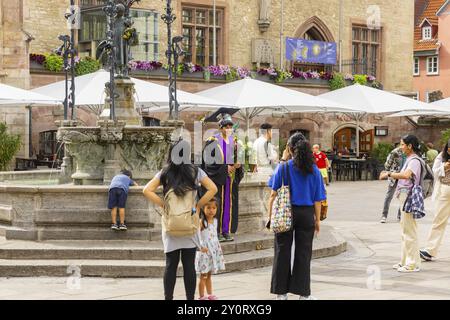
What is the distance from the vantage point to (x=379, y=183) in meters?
27.9

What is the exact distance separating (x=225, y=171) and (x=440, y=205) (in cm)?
291

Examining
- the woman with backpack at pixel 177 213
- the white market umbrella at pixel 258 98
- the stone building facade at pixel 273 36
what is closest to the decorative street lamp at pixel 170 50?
the woman with backpack at pixel 177 213

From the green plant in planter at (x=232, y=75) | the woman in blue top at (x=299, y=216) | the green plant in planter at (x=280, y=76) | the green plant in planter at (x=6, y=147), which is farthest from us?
the green plant in planter at (x=280, y=76)

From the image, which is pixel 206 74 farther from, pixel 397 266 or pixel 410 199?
pixel 410 199

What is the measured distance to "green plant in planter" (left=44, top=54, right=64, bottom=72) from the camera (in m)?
26.2

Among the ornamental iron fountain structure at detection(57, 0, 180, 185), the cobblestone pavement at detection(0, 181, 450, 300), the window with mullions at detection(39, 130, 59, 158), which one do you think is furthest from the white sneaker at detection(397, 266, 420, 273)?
the window with mullions at detection(39, 130, 59, 158)

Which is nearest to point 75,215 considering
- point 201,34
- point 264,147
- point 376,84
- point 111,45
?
point 111,45

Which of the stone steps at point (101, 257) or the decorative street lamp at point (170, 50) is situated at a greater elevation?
the decorative street lamp at point (170, 50)

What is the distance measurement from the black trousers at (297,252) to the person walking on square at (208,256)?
23.3 inches

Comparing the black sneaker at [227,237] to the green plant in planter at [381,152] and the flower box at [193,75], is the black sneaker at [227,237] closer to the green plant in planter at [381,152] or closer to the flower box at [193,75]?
the flower box at [193,75]

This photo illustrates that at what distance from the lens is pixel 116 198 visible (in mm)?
10984

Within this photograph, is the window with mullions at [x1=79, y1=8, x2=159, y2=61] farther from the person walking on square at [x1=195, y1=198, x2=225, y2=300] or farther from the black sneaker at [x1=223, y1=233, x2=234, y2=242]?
the person walking on square at [x1=195, y1=198, x2=225, y2=300]

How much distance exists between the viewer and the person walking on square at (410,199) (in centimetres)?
1058
